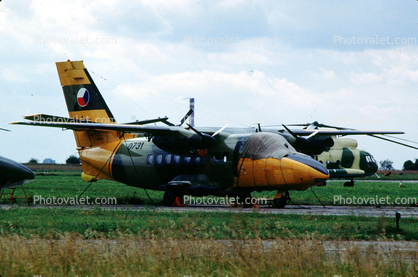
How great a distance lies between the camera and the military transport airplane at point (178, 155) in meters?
20.9

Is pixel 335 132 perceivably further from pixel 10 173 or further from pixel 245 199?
pixel 10 173

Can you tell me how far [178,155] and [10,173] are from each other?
28.1 feet

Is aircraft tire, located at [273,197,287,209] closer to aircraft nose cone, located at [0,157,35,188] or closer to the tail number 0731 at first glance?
the tail number 0731

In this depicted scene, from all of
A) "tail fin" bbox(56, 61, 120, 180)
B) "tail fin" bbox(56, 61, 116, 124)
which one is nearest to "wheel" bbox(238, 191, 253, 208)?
"tail fin" bbox(56, 61, 120, 180)

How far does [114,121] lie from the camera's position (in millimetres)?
29219

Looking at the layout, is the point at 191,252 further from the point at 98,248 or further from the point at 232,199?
the point at 232,199

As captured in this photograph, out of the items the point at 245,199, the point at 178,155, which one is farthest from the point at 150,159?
the point at 245,199

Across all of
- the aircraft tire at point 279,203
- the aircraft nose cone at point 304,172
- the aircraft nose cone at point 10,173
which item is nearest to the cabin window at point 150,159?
the aircraft tire at point 279,203

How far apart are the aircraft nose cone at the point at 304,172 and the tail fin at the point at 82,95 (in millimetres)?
13298

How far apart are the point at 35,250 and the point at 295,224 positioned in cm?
851

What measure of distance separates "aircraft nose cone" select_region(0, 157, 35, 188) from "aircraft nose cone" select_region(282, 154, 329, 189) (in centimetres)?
1128

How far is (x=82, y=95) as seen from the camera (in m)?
28.9

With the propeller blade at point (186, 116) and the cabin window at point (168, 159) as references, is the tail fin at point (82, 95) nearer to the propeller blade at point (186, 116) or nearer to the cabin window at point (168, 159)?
the cabin window at point (168, 159)

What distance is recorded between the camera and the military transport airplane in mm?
20891
